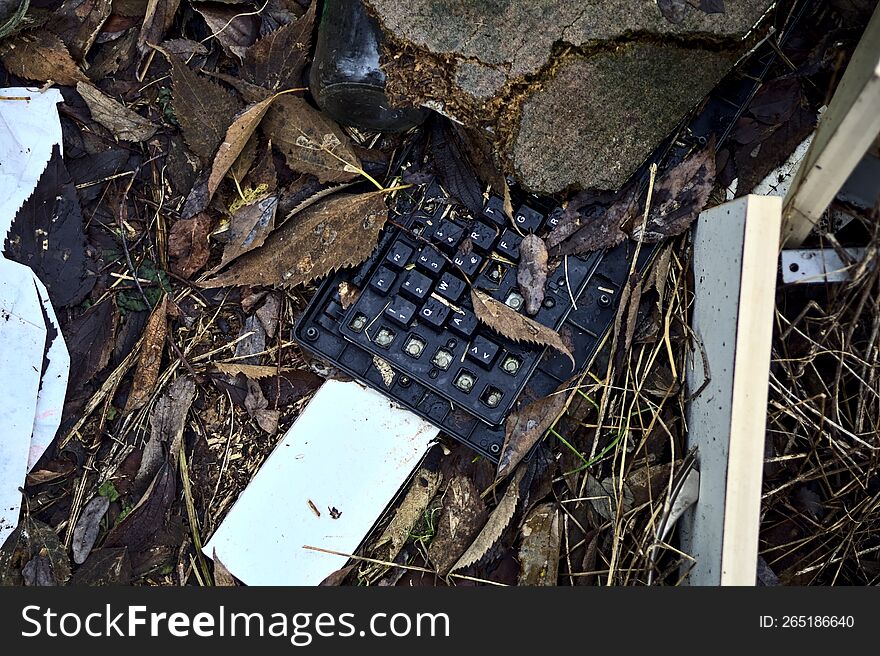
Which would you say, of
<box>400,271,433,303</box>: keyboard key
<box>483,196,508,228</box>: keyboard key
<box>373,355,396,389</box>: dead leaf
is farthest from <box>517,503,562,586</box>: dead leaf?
<box>483,196,508,228</box>: keyboard key

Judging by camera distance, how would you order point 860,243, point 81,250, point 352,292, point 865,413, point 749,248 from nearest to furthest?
point 749,248, point 860,243, point 865,413, point 352,292, point 81,250

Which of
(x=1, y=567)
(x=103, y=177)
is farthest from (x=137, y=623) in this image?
(x=103, y=177)

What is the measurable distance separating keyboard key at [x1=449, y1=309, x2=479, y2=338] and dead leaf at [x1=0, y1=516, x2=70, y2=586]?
1.22 meters

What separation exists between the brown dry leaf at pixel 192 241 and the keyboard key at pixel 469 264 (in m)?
0.68

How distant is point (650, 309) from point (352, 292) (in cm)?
76

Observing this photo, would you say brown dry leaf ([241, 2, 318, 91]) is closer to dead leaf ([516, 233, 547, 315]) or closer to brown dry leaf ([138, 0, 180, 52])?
brown dry leaf ([138, 0, 180, 52])

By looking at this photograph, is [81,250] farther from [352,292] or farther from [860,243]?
[860,243]

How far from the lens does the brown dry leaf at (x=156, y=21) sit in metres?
1.93

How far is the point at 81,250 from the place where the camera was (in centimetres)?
192

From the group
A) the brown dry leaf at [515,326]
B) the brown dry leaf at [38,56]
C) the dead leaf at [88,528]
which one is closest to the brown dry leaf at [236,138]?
the brown dry leaf at [38,56]

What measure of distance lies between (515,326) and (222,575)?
3.25ft

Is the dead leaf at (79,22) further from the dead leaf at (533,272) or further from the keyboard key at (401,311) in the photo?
the dead leaf at (533,272)

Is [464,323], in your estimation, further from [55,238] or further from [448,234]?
[55,238]

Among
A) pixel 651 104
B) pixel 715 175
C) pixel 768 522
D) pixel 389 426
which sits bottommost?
pixel 768 522
